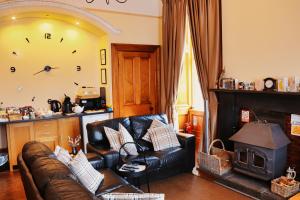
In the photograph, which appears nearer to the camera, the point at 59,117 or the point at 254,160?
the point at 254,160

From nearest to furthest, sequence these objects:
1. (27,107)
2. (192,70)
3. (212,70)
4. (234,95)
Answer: (234,95), (212,70), (27,107), (192,70)

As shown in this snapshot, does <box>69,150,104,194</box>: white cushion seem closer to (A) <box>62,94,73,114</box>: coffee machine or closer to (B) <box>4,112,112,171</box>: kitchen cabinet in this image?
(B) <box>4,112,112,171</box>: kitchen cabinet

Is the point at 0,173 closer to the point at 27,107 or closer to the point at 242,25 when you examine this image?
the point at 27,107

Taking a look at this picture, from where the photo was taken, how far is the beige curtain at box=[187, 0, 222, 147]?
437 centimetres

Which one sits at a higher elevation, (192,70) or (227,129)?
(192,70)

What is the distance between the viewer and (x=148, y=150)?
404 centimetres

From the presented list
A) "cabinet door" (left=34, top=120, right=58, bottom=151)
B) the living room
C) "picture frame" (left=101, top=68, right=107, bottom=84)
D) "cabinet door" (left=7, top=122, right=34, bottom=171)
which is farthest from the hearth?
"cabinet door" (left=7, top=122, right=34, bottom=171)

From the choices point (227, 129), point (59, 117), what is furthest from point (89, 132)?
point (227, 129)

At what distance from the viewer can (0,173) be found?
4332 mm

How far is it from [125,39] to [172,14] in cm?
107

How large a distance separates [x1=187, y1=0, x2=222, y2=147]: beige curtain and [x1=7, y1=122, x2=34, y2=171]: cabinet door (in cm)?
305

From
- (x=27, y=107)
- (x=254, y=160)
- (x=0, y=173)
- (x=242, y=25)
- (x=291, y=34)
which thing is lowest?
(x=0, y=173)

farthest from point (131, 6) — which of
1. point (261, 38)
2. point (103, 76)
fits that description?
point (261, 38)

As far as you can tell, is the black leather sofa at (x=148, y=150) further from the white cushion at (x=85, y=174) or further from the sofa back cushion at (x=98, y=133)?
the white cushion at (x=85, y=174)
